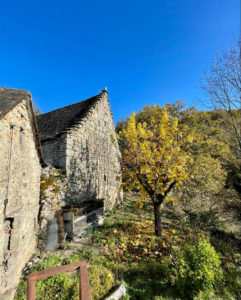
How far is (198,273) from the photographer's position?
3.52 meters

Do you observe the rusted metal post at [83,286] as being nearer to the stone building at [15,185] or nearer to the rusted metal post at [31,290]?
the rusted metal post at [31,290]

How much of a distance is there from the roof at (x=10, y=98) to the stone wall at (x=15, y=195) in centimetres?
13

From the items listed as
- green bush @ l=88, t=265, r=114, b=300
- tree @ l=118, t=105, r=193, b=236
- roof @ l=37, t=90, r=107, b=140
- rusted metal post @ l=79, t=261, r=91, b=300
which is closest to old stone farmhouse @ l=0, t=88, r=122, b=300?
roof @ l=37, t=90, r=107, b=140

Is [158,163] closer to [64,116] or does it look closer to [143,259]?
[143,259]

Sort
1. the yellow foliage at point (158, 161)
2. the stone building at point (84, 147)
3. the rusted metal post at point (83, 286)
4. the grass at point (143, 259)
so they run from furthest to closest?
1. the stone building at point (84, 147)
2. the yellow foliage at point (158, 161)
3. the grass at point (143, 259)
4. the rusted metal post at point (83, 286)

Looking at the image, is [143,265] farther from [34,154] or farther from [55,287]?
[34,154]

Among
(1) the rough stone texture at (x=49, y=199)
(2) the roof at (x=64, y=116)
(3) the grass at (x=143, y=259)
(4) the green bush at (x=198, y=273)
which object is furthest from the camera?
(2) the roof at (x=64, y=116)

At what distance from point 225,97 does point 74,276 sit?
29.2 feet

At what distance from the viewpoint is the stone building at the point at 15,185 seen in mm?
3029

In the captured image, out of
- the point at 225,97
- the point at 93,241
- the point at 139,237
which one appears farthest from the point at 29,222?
the point at 225,97

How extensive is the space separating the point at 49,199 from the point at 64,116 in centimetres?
644

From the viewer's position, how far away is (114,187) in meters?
11.8

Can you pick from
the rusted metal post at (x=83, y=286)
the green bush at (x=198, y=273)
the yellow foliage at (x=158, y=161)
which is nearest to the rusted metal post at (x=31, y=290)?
the rusted metal post at (x=83, y=286)

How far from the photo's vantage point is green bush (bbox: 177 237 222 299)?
3453 mm
